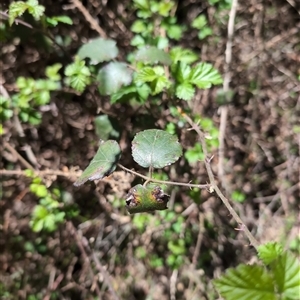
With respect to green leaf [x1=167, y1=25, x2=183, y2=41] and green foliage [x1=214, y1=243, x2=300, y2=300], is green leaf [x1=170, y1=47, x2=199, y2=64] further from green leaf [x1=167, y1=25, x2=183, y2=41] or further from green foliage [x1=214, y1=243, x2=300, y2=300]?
green foliage [x1=214, y1=243, x2=300, y2=300]

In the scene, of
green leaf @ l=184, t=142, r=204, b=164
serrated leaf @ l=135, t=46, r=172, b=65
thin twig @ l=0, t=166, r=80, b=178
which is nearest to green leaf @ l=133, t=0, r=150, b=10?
serrated leaf @ l=135, t=46, r=172, b=65

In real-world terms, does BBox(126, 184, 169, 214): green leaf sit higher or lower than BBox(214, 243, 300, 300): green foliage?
lower

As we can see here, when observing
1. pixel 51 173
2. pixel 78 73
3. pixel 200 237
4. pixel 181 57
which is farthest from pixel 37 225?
pixel 181 57

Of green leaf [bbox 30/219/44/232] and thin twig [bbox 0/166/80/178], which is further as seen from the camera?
green leaf [bbox 30/219/44/232]

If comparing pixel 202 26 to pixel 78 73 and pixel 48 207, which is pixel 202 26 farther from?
pixel 48 207

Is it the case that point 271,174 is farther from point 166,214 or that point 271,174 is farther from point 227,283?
point 227,283

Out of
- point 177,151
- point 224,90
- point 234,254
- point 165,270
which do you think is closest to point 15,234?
point 165,270
